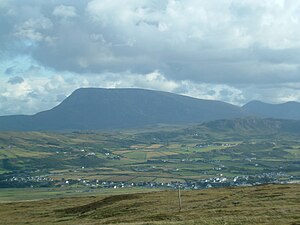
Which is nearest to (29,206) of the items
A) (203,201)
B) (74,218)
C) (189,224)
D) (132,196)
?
(132,196)

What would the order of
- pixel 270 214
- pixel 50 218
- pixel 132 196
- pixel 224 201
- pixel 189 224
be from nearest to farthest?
pixel 189 224
pixel 270 214
pixel 224 201
pixel 50 218
pixel 132 196

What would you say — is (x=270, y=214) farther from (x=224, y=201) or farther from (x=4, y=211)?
(x=4, y=211)

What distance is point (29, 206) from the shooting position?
112250 millimetres

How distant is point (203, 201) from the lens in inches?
3410

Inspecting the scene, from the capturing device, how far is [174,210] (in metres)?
76.4

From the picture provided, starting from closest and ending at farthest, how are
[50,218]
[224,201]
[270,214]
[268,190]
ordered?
[270,214] < [224,201] < [50,218] < [268,190]

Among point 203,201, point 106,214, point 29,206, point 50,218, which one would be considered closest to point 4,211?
point 29,206

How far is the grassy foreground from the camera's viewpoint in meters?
61.4

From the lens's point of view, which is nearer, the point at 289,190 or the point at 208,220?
the point at 208,220

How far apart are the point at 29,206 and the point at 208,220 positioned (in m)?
63.0

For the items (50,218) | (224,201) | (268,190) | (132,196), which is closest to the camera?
(224,201)

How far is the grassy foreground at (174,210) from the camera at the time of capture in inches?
2419

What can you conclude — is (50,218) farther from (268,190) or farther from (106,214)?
(268,190)

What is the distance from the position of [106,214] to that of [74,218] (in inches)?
219
